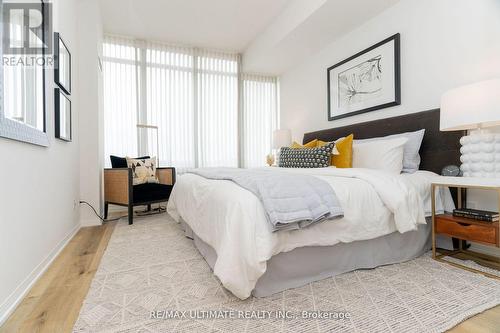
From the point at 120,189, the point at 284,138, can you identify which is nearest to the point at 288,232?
the point at 120,189

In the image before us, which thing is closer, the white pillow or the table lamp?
the table lamp

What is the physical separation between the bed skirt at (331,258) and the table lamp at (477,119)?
1.89 feet

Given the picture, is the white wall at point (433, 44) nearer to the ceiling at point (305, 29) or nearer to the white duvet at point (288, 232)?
the ceiling at point (305, 29)

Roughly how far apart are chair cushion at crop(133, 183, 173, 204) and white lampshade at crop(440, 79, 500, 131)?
3114 millimetres

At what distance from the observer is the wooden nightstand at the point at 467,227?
164 cm

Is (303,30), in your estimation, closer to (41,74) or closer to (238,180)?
(238,180)

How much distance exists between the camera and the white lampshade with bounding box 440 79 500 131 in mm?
1681

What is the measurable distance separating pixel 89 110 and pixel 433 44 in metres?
3.80

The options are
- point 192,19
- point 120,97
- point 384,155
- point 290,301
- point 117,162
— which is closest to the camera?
point 290,301

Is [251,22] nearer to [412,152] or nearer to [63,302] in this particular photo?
[412,152]

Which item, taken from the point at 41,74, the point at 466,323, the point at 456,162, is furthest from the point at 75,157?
the point at 456,162

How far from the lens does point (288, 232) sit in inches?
56.9

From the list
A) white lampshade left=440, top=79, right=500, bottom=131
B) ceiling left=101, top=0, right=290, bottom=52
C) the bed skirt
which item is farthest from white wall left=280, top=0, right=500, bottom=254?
ceiling left=101, top=0, right=290, bottom=52

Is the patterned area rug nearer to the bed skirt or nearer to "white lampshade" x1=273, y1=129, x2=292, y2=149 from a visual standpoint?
the bed skirt
